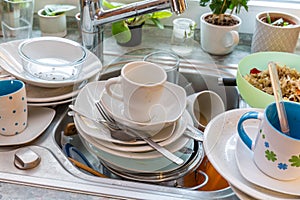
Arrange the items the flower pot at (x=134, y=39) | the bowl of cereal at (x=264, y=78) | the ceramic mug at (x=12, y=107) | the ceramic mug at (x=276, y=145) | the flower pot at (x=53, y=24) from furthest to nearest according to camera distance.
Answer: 1. the flower pot at (x=53, y=24)
2. the flower pot at (x=134, y=39)
3. the bowl of cereal at (x=264, y=78)
4. the ceramic mug at (x=12, y=107)
5. the ceramic mug at (x=276, y=145)

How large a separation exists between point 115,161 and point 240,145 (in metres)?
0.22

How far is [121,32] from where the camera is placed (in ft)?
3.44

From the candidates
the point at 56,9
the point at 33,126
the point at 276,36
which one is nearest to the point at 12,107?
the point at 33,126

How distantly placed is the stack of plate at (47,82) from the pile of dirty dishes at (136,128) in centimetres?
4

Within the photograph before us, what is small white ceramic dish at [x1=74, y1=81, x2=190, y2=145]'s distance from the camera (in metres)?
0.78

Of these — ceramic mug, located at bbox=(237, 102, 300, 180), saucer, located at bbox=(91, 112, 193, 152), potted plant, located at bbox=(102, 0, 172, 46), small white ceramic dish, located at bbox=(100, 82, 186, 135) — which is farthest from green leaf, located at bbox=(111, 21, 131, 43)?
ceramic mug, located at bbox=(237, 102, 300, 180)

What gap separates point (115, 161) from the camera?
77 centimetres

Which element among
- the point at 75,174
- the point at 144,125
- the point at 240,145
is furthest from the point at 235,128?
the point at 75,174

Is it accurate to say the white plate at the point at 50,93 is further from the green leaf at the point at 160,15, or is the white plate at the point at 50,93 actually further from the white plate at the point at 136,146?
the green leaf at the point at 160,15

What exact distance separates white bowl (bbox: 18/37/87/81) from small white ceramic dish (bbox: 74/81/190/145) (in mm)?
50

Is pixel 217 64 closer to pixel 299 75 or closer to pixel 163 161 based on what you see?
pixel 299 75

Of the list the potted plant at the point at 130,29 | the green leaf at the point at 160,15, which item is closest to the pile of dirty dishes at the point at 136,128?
the potted plant at the point at 130,29

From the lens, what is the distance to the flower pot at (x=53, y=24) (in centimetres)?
114

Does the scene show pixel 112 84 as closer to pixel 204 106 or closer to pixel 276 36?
pixel 204 106
